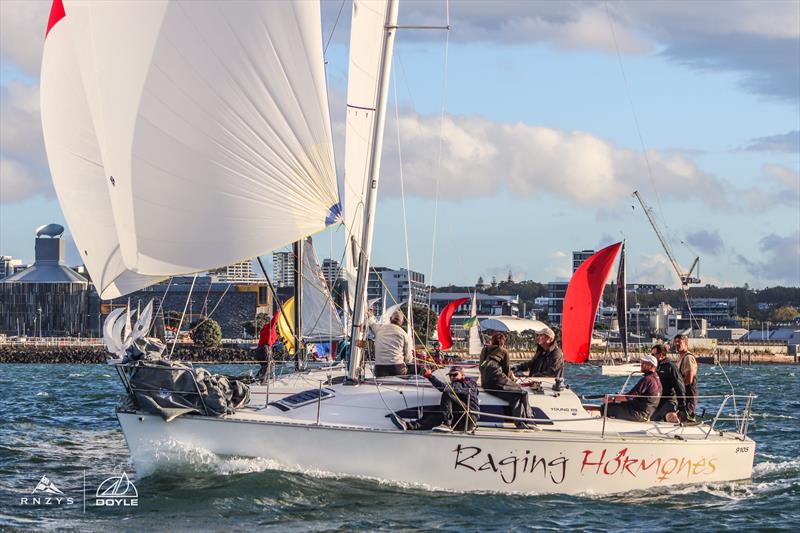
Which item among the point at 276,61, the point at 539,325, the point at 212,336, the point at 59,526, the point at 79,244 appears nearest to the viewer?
the point at 59,526

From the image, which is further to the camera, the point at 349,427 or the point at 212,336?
the point at 212,336

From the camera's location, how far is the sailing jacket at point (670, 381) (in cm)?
1551

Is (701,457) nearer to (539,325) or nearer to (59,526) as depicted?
(59,526)

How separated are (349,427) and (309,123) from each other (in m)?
3.75

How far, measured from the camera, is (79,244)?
17312 mm

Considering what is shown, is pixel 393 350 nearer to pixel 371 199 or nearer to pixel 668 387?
pixel 371 199

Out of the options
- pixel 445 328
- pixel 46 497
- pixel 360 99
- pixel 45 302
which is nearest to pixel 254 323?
pixel 45 302

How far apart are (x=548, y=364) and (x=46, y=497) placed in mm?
7021

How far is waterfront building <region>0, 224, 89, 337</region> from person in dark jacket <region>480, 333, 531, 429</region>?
12061 centimetres

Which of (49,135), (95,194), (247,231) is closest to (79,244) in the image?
(95,194)

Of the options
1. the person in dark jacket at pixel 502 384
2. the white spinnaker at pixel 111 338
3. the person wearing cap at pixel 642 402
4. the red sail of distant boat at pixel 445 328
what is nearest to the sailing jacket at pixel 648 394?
the person wearing cap at pixel 642 402

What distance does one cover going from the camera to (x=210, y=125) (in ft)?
44.5

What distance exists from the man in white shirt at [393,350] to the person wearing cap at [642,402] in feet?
9.43

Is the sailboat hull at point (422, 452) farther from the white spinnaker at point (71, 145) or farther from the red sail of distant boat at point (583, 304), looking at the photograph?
the red sail of distant boat at point (583, 304)
